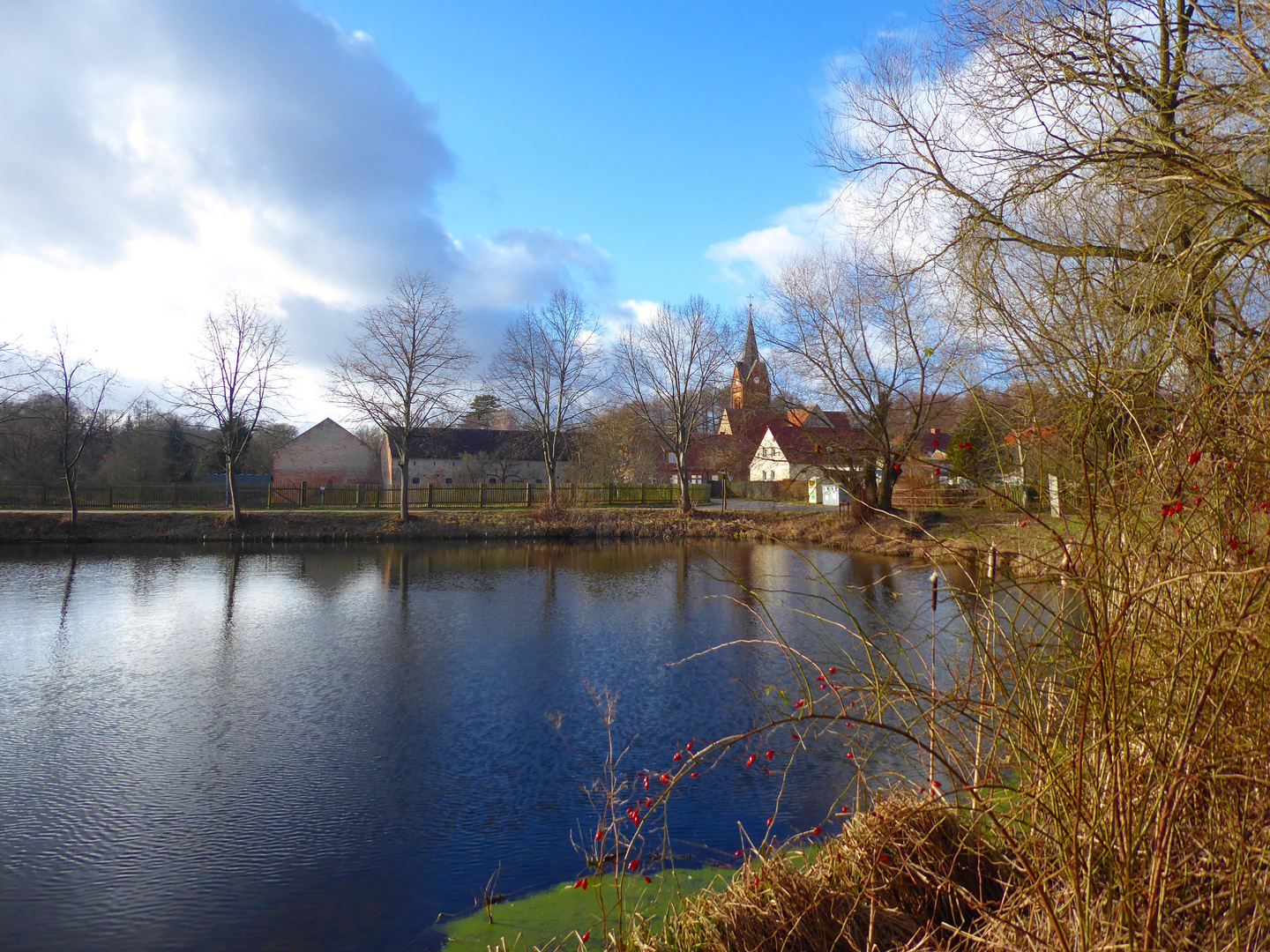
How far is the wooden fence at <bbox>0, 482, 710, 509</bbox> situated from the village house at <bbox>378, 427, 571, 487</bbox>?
50.4 ft

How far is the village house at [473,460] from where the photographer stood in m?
55.7

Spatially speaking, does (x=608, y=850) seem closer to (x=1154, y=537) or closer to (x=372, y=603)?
(x=1154, y=537)

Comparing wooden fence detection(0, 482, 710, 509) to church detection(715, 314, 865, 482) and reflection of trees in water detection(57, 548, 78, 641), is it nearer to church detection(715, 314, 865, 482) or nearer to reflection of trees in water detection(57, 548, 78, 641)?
church detection(715, 314, 865, 482)

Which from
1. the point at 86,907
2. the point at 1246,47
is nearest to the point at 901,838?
the point at 1246,47

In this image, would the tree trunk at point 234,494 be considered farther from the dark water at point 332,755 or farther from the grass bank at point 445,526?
the dark water at point 332,755

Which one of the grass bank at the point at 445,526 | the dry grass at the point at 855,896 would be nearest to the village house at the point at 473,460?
the grass bank at the point at 445,526

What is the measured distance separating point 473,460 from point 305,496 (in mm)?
20794

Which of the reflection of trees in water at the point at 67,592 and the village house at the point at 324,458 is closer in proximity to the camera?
the reflection of trees in water at the point at 67,592

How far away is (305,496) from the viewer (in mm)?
35438

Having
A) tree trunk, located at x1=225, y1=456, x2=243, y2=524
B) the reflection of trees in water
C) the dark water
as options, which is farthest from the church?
tree trunk, located at x1=225, y1=456, x2=243, y2=524

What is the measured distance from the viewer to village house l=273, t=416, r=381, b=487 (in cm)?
5394

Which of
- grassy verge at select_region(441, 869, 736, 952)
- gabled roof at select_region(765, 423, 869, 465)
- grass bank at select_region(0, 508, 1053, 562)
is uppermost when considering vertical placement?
gabled roof at select_region(765, 423, 869, 465)

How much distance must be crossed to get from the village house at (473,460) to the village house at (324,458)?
1.90 m

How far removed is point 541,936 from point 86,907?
9.67 feet
